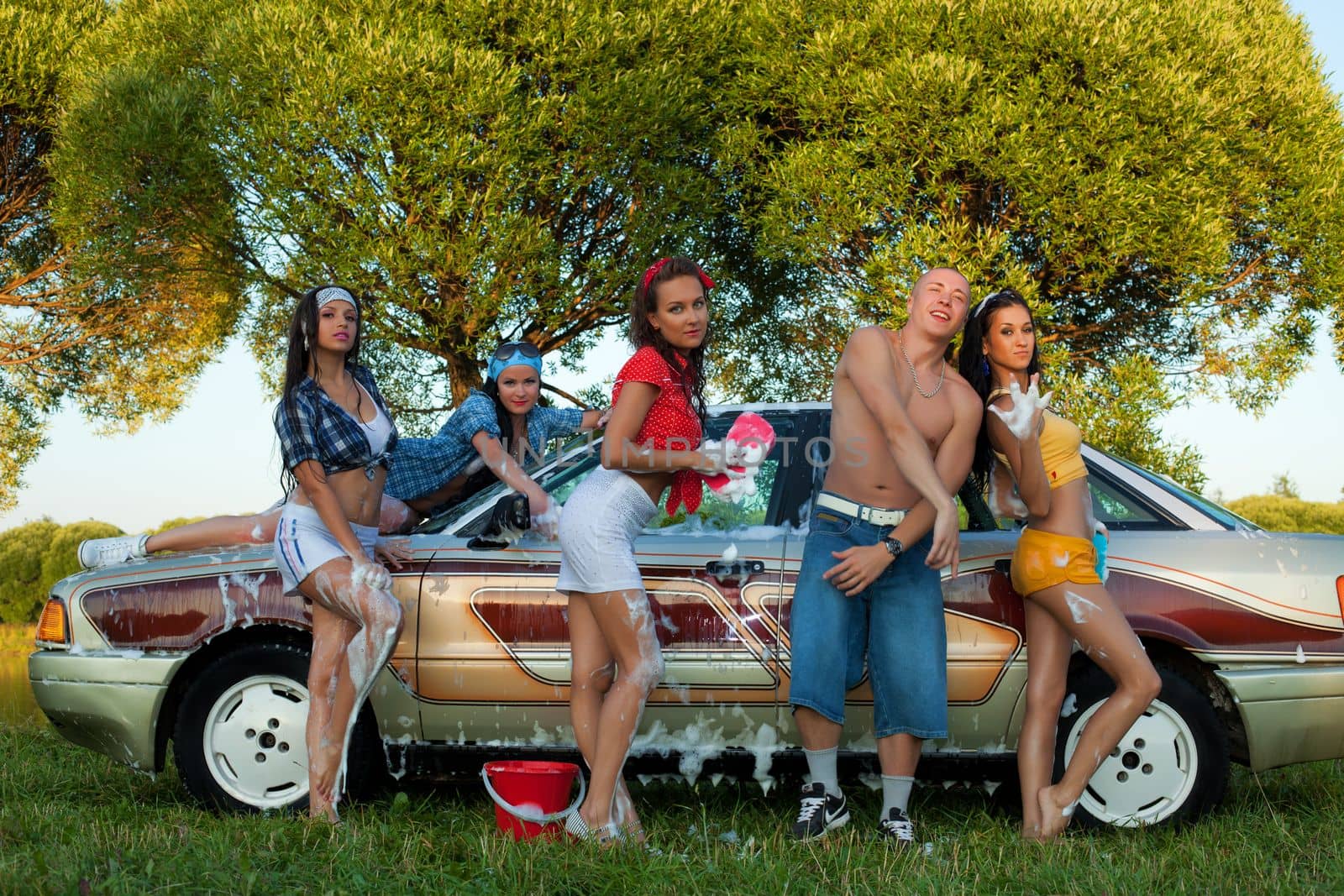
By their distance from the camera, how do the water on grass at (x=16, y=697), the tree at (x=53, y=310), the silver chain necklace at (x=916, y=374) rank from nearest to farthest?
the silver chain necklace at (x=916, y=374)
the water on grass at (x=16, y=697)
the tree at (x=53, y=310)

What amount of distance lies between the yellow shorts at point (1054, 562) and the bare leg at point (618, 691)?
1.22 meters

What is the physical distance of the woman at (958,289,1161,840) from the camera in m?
3.62

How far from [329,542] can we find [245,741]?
875 millimetres

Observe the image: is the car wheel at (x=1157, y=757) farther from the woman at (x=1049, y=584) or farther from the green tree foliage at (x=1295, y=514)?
the green tree foliage at (x=1295, y=514)

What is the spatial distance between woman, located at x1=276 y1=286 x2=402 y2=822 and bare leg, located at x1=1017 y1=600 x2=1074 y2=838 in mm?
2052

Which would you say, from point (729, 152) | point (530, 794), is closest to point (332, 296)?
point (530, 794)

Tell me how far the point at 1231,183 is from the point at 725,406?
9.84 metres

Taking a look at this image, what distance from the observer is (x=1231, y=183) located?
39.4 ft

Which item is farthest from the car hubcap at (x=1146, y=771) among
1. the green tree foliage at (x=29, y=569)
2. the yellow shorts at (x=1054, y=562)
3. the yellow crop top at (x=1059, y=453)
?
the green tree foliage at (x=29, y=569)

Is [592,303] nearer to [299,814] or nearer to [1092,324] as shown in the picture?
[1092,324]

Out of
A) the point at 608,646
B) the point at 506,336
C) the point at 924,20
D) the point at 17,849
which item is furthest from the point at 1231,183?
the point at 17,849

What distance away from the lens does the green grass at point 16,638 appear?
45.4 feet

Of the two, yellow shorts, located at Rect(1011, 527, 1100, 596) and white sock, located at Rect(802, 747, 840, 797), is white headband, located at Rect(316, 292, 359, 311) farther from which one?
yellow shorts, located at Rect(1011, 527, 1100, 596)

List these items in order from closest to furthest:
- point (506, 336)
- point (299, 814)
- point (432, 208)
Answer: point (299, 814)
point (432, 208)
point (506, 336)
